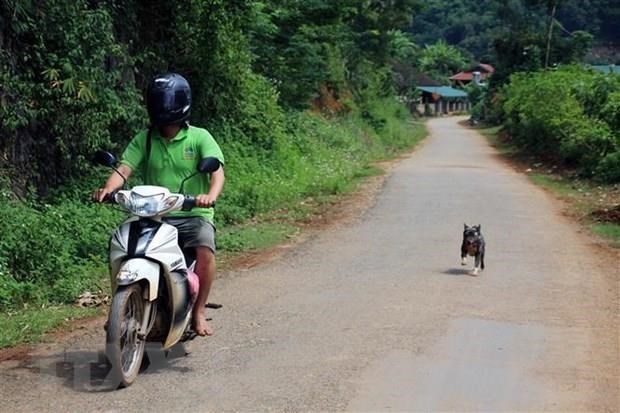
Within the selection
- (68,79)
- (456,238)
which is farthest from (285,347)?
(456,238)

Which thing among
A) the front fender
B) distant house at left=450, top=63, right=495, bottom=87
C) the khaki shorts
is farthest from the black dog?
distant house at left=450, top=63, right=495, bottom=87

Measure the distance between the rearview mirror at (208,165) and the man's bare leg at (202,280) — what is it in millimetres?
553

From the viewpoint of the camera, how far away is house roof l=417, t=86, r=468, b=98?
88125 mm

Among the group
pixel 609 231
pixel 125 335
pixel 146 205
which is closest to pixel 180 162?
pixel 146 205

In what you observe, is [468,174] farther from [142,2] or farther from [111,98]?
[111,98]

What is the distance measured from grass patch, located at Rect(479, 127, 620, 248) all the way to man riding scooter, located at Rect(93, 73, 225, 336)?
7.67m

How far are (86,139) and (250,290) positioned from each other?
11.5 feet

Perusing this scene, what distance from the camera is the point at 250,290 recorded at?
8664 millimetres

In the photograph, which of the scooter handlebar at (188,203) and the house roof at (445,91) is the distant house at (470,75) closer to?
the house roof at (445,91)

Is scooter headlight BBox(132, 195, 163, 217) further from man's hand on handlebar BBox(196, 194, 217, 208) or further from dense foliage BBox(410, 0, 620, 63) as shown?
dense foliage BBox(410, 0, 620, 63)

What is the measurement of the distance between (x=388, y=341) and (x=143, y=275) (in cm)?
217

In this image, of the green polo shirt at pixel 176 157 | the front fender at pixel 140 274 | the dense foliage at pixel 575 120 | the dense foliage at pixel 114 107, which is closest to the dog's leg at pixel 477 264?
the dense foliage at pixel 114 107

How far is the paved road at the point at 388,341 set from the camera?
5309 millimetres

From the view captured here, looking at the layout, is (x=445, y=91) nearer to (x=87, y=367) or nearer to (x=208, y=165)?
(x=208, y=165)
